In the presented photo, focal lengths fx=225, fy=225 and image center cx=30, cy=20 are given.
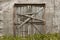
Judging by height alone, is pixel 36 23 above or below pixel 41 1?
below

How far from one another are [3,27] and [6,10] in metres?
0.95

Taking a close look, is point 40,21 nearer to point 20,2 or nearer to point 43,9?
point 43,9

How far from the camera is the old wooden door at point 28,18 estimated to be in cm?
1243

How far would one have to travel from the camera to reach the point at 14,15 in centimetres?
1241

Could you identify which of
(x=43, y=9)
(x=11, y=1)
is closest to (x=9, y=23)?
(x=11, y=1)

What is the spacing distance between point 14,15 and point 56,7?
7.82 ft

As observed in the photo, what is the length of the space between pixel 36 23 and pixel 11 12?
4.96ft

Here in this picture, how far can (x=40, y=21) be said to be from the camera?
41.0ft

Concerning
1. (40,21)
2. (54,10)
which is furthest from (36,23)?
(54,10)

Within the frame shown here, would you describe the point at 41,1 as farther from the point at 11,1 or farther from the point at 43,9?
the point at 11,1

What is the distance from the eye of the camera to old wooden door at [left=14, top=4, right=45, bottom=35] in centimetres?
1243

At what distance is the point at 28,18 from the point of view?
1242 cm

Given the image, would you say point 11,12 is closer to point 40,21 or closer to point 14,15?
point 14,15

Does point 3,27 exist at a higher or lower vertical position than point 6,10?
lower
